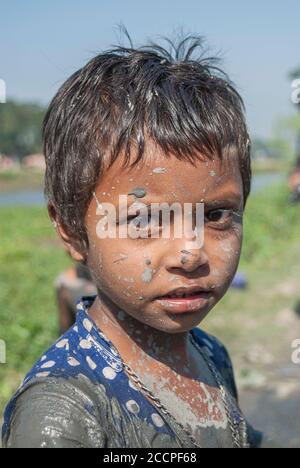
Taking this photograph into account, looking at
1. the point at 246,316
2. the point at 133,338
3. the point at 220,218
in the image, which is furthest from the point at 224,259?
the point at 246,316

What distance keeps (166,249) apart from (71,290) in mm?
3566

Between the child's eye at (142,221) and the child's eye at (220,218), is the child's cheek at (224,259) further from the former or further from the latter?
the child's eye at (142,221)

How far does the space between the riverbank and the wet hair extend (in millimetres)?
2853

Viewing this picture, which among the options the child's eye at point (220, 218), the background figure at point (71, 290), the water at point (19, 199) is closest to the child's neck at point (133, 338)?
the child's eye at point (220, 218)

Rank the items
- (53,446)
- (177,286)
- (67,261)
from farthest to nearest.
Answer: (67,261)
(177,286)
(53,446)

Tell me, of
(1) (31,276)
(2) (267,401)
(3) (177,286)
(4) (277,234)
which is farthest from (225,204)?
(4) (277,234)

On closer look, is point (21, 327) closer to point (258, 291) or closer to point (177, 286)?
point (258, 291)

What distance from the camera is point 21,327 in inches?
258

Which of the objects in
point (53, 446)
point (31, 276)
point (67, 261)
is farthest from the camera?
point (67, 261)

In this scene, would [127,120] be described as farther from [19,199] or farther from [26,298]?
[19,199]

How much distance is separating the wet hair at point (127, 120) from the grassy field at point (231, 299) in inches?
132

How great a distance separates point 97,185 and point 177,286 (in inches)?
12.9

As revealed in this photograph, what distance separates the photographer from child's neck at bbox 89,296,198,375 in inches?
67.4

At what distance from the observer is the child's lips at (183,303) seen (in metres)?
1.57
